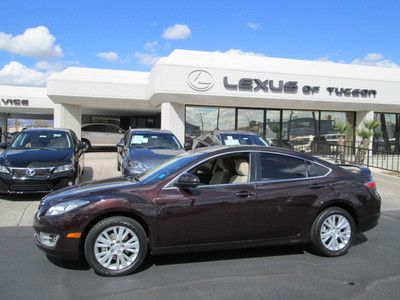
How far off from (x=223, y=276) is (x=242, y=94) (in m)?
13.1

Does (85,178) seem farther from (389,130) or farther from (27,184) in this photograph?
(389,130)

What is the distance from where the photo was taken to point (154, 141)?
12141 millimetres

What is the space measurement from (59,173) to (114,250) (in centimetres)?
490

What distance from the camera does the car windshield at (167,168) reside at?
17.4 feet

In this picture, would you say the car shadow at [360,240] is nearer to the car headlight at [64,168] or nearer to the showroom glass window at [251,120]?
the car headlight at [64,168]

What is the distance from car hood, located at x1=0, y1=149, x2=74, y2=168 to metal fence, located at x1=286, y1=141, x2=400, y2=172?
11.3 meters

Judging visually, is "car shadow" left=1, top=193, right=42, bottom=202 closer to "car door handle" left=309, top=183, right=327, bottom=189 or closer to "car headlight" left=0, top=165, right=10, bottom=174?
"car headlight" left=0, top=165, right=10, bottom=174

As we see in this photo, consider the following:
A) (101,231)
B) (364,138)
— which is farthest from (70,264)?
(364,138)

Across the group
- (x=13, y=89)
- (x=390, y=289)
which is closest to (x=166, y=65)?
(x=390, y=289)

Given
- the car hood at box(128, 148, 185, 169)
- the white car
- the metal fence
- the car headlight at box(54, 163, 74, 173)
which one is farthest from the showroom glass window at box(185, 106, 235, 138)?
the car headlight at box(54, 163, 74, 173)

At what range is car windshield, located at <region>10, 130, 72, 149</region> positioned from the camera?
10641mm

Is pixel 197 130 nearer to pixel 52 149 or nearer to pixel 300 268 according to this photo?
pixel 52 149

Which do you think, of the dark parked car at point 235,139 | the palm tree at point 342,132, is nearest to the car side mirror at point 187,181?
the dark parked car at point 235,139

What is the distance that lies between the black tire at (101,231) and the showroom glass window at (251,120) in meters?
15.4
